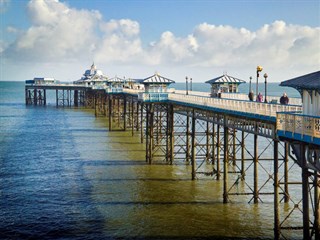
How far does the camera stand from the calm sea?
23.7m

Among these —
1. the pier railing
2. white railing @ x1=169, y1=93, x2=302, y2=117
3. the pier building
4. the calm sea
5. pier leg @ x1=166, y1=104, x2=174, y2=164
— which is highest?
the pier building

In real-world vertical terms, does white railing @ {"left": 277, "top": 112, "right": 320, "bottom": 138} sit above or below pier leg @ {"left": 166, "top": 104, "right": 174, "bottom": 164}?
above

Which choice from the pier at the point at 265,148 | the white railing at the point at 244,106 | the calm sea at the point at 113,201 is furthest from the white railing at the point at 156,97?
the white railing at the point at 244,106

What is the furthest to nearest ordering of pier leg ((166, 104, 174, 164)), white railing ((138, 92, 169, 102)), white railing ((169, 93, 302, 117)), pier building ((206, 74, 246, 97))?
white railing ((138, 92, 169, 102)) → pier building ((206, 74, 246, 97)) → pier leg ((166, 104, 174, 164)) → white railing ((169, 93, 302, 117))

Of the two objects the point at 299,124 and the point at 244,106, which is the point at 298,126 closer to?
the point at 299,124

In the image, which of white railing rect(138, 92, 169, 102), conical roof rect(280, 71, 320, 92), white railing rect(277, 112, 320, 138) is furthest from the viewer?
white railing rect(138, 92, 169, 102)

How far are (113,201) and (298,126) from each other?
1316 centimetres

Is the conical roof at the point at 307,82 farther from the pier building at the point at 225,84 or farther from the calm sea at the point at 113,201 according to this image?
the pier building at the point at 225,84

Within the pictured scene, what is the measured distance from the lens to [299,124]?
18.8m

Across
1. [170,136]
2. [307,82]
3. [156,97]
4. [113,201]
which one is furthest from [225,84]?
[307,82]

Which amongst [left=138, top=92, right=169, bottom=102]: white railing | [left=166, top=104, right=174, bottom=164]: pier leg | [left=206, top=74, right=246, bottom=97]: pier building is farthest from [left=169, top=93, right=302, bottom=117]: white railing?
[left=206, top=74, right=246, bottom=97]: pier building

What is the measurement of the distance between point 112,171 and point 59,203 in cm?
946

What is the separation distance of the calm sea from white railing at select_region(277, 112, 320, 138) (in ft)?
18.0

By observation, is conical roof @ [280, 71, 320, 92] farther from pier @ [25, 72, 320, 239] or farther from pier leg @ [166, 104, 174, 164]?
pier leg @ [166, 104, 174, 164]
